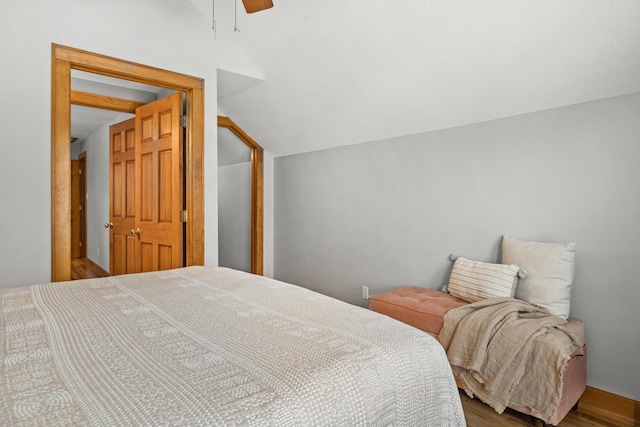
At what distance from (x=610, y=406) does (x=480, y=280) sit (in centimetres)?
95

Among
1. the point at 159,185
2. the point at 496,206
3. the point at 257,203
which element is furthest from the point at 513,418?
the point at 257,203

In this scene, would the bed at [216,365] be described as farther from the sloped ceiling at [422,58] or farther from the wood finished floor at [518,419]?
the sloped ceiling at [422,58]

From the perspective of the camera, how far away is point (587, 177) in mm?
2256

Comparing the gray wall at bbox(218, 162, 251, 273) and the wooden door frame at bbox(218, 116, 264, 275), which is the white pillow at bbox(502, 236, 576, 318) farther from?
the gray wall at bbox(218, 162, 251, 273)

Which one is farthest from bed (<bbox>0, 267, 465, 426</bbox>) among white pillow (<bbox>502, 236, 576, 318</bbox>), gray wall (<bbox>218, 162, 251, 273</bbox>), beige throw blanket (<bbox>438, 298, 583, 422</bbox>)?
gray wall (<bbox>218, 162, 251, 273</bbox>)

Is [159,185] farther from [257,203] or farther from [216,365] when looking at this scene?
[216,365]

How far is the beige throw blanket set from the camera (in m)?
1.87

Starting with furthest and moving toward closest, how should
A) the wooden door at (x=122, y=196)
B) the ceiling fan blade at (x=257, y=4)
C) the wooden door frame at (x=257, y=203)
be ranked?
the wooden door frame at (x=257, y=203), the wooden door at (x=122, y=196), the ceiling fan blade at (x=257, y=4)

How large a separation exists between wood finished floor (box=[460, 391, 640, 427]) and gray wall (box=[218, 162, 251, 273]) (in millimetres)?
3340

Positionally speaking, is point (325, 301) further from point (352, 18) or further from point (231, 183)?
point (231, 183)

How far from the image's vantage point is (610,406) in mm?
2150

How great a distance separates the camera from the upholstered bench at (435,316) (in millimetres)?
1938

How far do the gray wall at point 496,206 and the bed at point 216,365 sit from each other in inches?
67.5

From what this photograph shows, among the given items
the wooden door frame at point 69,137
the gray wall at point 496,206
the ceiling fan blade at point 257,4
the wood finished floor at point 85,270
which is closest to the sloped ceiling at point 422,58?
the gray wall at point 496,206
